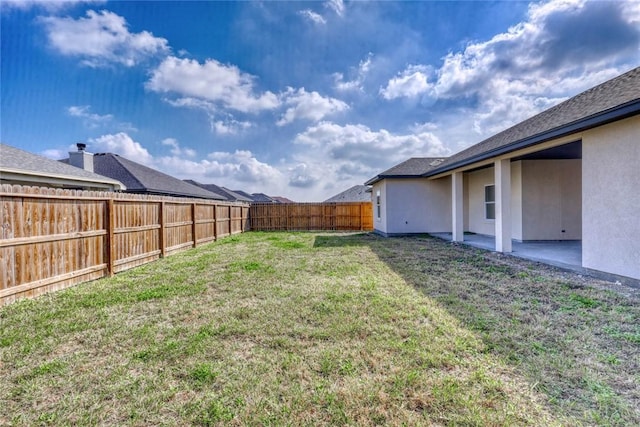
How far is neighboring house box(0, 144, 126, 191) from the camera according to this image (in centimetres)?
808

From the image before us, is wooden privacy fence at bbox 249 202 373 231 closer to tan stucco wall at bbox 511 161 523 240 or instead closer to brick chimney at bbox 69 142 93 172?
brick chimney at bbox 69 142 93 172

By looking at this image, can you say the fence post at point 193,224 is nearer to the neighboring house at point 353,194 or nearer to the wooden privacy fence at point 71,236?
the wooden privacy fence at point 71,236

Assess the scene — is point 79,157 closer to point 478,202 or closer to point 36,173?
point 36,173

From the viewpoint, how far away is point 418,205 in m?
13.9

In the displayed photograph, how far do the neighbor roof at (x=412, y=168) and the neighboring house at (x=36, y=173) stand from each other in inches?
474

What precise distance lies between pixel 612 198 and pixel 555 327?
3284mm

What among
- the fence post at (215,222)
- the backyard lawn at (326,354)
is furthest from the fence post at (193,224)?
the backyard lawn at (326,354)

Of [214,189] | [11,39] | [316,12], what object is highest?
[316,12]

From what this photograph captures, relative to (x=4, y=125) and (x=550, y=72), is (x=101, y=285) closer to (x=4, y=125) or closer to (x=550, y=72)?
(x=4, y=125)

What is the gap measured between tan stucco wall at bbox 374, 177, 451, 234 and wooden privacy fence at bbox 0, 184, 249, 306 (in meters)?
9.39

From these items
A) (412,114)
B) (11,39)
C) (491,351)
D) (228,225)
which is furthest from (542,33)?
(11,39)

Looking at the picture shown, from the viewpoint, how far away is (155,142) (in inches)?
651

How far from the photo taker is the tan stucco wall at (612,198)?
4664 millimetres

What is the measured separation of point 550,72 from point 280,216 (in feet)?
48.0
